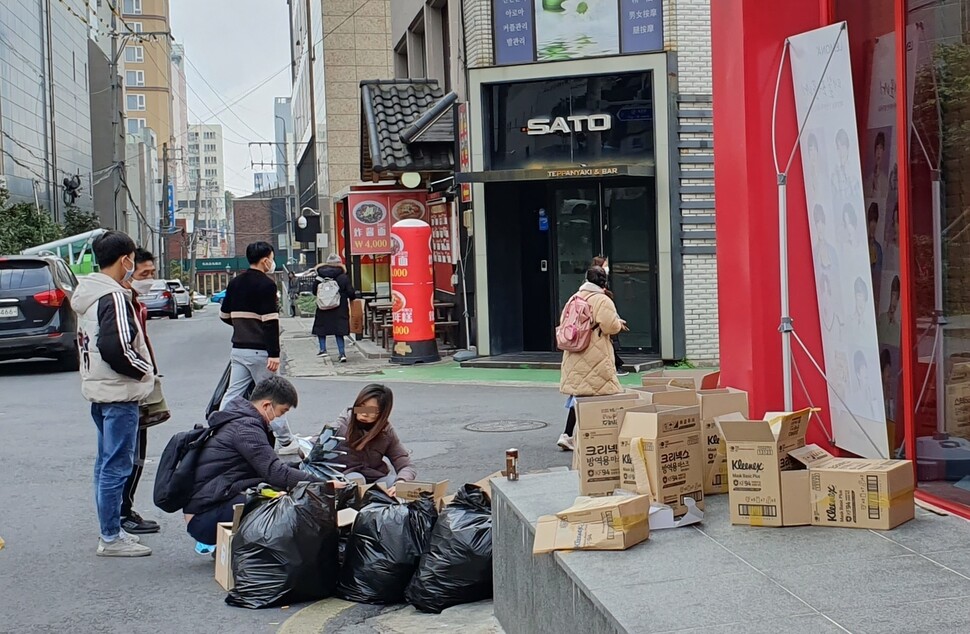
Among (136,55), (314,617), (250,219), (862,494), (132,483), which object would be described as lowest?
(314,617)

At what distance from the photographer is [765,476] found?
4863 mm

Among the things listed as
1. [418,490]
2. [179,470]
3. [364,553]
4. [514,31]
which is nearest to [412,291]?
[514,31]

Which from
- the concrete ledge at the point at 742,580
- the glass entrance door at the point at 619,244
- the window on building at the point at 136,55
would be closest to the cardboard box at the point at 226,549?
the concrete ledge at the point at 742,580

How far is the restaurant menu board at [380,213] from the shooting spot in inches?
901

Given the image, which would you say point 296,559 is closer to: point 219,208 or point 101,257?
point 101,257

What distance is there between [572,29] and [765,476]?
13557mm

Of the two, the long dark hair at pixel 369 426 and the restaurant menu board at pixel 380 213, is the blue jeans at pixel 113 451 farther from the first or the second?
the restaurant menu board at pixel 380 213

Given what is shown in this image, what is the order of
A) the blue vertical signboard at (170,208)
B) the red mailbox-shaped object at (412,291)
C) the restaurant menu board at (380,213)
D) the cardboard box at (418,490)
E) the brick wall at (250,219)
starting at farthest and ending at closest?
the brick wall at (250,219) → the blue vertical signboard at (170,208) → the restaurant menu board at (380,213) → the red mailbox-shaped object at (412,291) → the cardboard box at (418,490)

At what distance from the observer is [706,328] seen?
17281 mm

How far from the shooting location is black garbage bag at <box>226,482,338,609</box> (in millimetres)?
5984

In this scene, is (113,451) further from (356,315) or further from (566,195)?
(356,315)

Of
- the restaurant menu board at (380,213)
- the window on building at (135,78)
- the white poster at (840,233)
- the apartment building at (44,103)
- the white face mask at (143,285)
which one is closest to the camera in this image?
the white poster at (840,233)

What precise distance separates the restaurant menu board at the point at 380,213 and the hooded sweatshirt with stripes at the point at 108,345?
15981mm

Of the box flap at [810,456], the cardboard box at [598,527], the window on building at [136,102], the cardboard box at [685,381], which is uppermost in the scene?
the window on building at [136,102]
